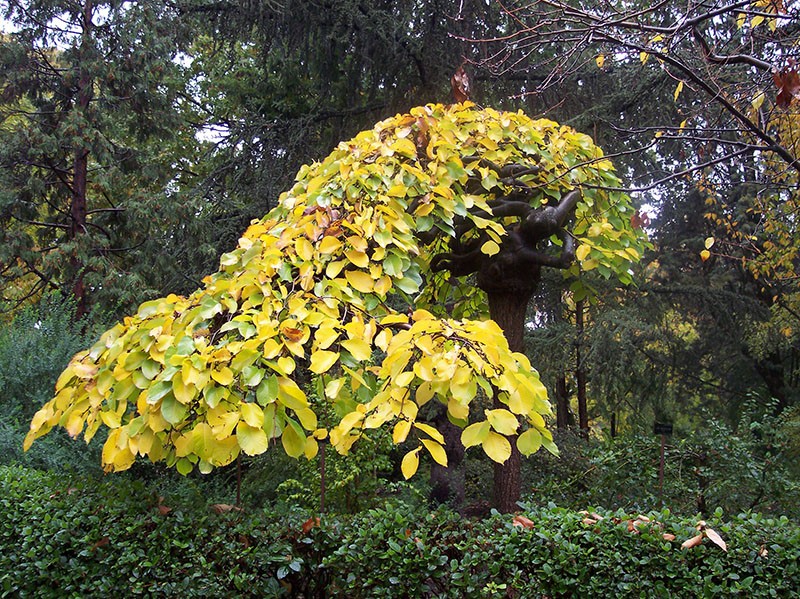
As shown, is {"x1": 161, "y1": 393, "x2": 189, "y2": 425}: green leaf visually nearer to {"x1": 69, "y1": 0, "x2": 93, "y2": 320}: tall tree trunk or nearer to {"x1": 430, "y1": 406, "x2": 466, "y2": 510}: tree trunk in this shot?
{"x1": 430, "y1": 406, "x2": 466, "y2": 510}: tree trunk

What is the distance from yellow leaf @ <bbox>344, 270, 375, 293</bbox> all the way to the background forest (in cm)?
189

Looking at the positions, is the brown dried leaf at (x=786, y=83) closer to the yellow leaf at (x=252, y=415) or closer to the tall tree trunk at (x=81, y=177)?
the yellow leaf at (x=252, y=415)

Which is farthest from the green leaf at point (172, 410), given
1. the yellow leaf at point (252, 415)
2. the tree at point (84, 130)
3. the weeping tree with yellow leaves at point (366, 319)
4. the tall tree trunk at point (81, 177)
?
the tall tree trunk at point (81, 177)

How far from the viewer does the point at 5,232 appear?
7645mm

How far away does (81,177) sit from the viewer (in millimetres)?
8125

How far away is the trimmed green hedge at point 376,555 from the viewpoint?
6.85ft

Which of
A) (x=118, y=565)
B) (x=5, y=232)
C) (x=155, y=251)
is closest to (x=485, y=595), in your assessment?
(x=118, y=565)

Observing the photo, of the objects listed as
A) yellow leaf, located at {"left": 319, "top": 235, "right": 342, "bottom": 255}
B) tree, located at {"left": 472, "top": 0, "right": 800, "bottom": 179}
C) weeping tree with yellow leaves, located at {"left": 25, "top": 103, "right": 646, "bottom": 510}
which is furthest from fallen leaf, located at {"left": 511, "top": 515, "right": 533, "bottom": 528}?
tree, located at {"left": 472, "top": 0, "right": 800, "bottom": 179}

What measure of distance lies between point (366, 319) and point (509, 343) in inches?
52.8

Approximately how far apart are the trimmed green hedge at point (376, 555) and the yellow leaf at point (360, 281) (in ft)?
2.85

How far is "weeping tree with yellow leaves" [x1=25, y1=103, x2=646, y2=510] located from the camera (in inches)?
69.0

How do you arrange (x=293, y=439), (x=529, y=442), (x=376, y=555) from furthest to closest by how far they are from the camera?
(x=376, y=555)
(x=293, y=439)
(x=529, y=442)

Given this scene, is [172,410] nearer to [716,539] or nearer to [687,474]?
[716,539]

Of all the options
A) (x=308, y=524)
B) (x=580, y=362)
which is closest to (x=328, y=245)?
(x=308, y=524)
